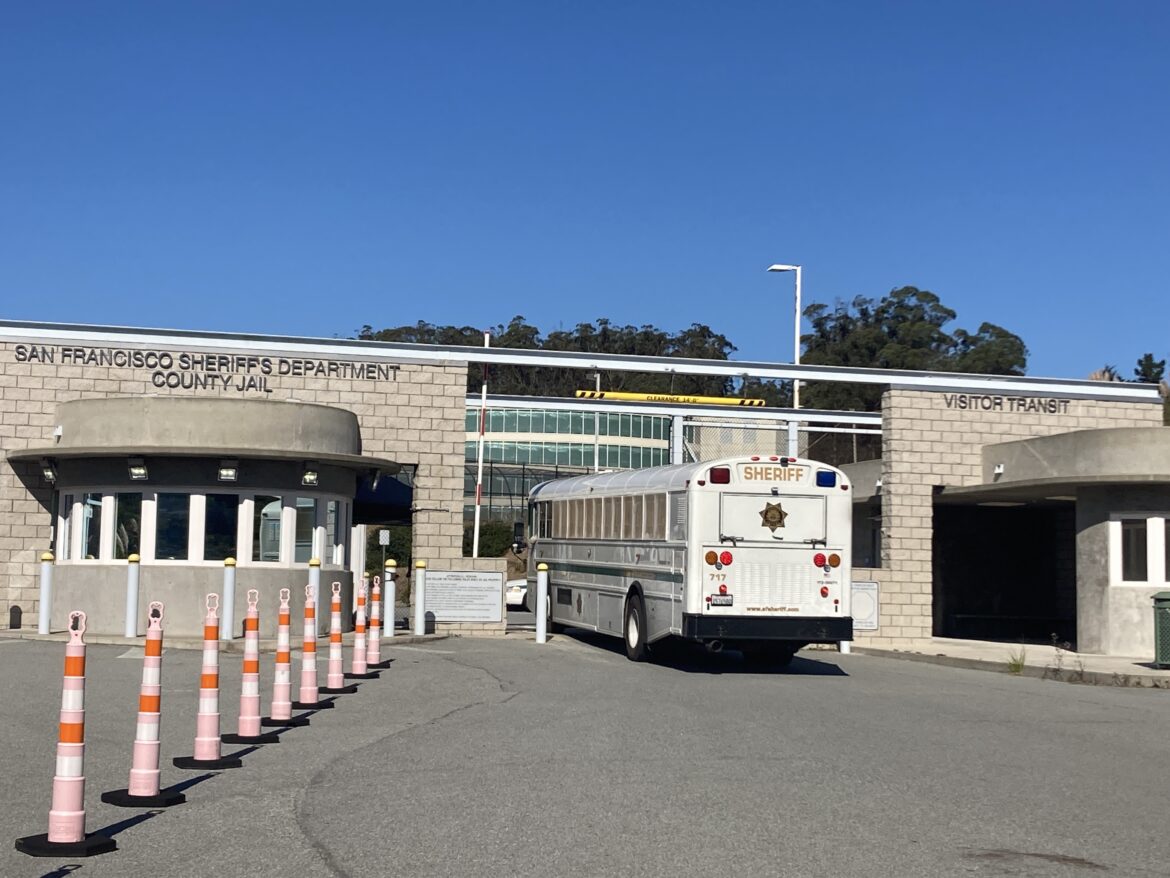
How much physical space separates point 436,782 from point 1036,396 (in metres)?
23.0

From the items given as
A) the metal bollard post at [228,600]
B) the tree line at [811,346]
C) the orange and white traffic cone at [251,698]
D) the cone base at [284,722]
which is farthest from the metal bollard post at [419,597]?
the tree line at [811,346]

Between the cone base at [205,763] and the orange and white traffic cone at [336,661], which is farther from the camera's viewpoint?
the orange and white traffic cone at [336,661]

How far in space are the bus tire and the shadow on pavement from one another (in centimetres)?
17

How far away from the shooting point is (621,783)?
31.5 ft

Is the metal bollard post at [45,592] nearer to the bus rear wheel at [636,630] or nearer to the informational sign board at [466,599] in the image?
the informational sign board at [466,599]

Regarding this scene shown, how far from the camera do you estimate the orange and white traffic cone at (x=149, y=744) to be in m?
8.27

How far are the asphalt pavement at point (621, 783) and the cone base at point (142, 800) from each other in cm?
16

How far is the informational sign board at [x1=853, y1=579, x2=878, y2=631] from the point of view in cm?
2755

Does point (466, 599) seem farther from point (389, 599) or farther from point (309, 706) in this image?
point (309, 706)

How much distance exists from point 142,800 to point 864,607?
20.8 meters

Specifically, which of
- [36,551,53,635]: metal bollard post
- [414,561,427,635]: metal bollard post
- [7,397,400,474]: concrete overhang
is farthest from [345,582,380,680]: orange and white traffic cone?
[36,551,53,635]: metal bollard post

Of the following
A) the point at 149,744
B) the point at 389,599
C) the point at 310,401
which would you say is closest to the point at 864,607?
the point at 389,599

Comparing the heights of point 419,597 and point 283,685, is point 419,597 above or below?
above

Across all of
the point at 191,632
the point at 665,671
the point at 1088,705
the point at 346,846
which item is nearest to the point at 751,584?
the point at 665,671
